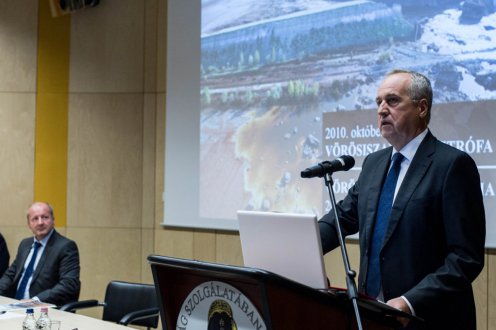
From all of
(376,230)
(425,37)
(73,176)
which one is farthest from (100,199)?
(376,230)

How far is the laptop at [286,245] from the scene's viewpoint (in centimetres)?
217

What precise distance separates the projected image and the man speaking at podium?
184 cm

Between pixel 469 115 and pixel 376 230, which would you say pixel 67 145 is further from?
pixel 376 230

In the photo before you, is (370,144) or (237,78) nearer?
(370,144)

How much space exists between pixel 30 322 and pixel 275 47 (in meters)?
3.21

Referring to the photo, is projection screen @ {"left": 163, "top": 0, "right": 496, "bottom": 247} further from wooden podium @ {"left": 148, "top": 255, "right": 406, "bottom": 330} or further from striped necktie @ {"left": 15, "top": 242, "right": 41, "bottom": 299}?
wooden podium @ {"left": 148, "top": 255, "right": 406, "bottom": 330}

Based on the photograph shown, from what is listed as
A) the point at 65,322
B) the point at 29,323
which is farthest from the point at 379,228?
the point at 65,322

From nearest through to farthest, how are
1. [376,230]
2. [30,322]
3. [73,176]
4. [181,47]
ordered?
[376,230]
[30,322]
[181,47]
[73,176]

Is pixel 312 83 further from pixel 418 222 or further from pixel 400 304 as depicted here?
pixel 400 304

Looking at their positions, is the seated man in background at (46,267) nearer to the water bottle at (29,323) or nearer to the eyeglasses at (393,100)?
the water bottle at (29,323)

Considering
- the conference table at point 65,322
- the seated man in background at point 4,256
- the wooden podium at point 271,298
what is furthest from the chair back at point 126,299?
the wooden podium at point 271,298

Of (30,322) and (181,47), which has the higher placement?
(181,47)

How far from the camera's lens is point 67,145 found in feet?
23.0

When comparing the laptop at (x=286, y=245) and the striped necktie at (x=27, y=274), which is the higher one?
the laptop at (x=286, y=245)
